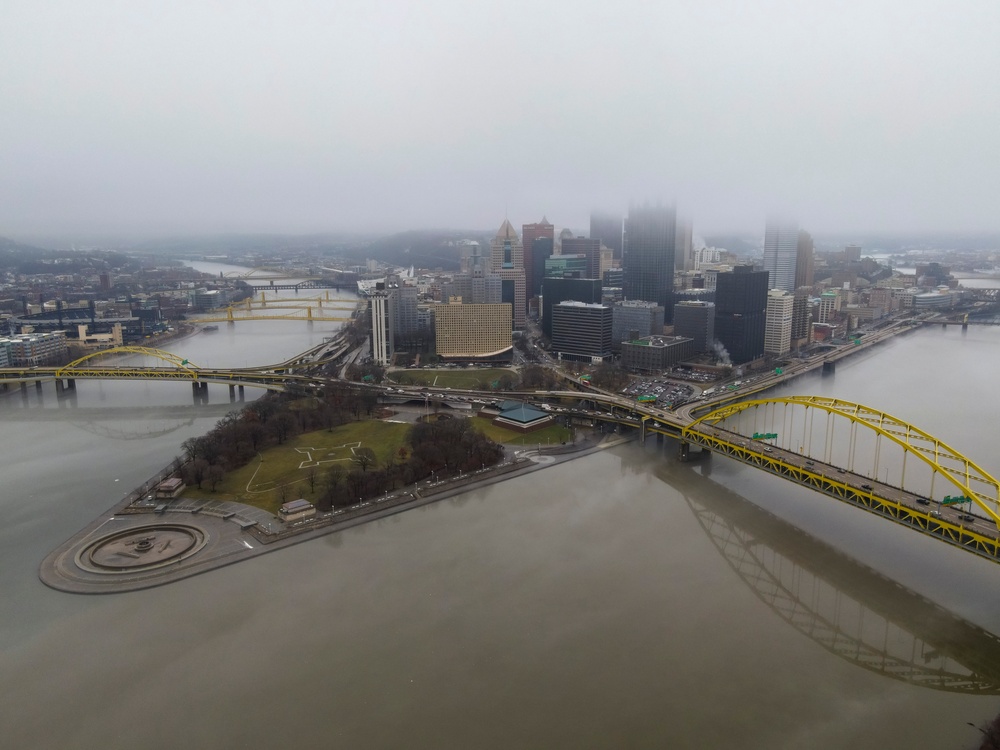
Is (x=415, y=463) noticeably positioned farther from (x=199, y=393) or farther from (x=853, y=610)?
(x=199, y=393)

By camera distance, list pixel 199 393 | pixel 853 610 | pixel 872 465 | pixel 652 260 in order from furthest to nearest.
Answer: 1. pixel 652 260
2. pixel 199 393
3. pixel 872 465
4. pixel 853 610

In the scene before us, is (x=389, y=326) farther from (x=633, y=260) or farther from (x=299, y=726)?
(x=299, y=726)

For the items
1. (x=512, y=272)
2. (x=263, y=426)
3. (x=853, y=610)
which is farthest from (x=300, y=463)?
(x=512, y=272)

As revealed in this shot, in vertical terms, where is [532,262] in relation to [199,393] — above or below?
above

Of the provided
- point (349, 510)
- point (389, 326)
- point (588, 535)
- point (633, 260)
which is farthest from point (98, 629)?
point (633, 260)

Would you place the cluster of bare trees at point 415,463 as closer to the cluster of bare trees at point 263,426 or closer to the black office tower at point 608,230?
the cluster of bare trees at point 263,426

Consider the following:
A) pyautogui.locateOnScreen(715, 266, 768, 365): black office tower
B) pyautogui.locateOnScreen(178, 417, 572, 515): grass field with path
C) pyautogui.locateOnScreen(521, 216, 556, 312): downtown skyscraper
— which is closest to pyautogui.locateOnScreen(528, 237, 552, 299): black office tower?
pyautogui.locateOnScreen(521, 216, 556, 312): downtown skyscraper

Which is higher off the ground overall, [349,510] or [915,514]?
[915,514]
